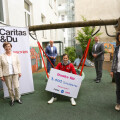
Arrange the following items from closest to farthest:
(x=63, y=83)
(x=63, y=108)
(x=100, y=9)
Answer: (x=63, y=108), (x=63, y=83), (x=100, y=9)

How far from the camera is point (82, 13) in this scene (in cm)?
1295

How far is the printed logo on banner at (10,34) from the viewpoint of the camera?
3.05 m

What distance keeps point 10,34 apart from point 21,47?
1.50ft

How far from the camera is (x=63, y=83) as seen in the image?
3.04 meters

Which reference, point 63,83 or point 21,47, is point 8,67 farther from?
point 63,83

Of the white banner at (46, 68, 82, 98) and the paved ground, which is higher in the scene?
the white banner at (46, 68, 82, 98)

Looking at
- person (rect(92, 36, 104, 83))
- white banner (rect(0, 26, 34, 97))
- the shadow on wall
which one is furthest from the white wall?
white banner (rect(0, 26, 34, 97))

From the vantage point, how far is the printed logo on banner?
10.0 ft

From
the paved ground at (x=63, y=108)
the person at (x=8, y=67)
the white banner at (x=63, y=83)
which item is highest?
the person at (x=8, y=67)

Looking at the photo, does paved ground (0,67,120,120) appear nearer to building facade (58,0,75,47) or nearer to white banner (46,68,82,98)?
white banner (46,68,82,98)

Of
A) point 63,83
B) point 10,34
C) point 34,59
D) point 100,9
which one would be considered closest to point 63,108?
point 63,83

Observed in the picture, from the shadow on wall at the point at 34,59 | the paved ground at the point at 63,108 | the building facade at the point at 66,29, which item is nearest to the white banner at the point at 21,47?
the paved ground at the point at 63,108

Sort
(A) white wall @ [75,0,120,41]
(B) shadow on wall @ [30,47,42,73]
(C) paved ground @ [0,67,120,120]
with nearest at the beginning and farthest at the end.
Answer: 1. (C) paved ground @ [0,67,120,120]
2. (B) shadow on wall @ [30,47,42,73]
3. (A) white wall @ [75,0,120,41]

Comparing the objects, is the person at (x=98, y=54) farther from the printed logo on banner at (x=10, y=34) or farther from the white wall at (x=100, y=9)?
the white wall at (x=100, y=9)
